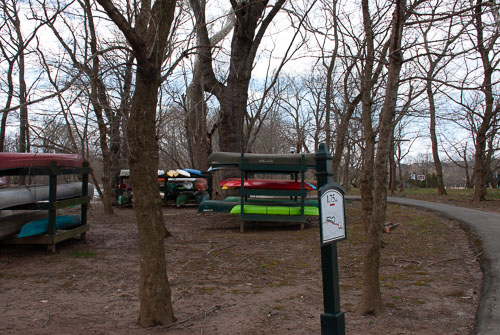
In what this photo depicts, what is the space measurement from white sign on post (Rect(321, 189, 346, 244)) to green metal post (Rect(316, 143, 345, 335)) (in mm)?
125

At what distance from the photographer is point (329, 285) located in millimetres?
3941

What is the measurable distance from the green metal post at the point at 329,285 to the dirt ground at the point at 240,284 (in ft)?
3.02

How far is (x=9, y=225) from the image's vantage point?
868 centimetres

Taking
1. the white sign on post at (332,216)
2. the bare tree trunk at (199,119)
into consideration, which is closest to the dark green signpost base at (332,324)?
the white sign on post at (332,216)

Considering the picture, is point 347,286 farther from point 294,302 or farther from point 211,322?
point 211,322

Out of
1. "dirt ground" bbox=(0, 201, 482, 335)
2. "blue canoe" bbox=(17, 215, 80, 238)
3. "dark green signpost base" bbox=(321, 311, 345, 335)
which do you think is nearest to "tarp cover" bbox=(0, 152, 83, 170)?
"blue canoe" bbox=(17, 215, 80, 238)

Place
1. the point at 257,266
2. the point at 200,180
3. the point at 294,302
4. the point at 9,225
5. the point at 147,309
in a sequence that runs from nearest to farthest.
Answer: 1. the point at 147,309
2. the point at 294,302
3. the point at 257,266
4. the point at 9,225
5. the point at 200,180

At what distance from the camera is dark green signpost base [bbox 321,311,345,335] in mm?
3824

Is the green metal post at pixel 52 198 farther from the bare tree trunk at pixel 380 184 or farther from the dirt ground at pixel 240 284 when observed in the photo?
the bare tree trunk at pixel 380 184

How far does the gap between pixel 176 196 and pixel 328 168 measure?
17.1 meters

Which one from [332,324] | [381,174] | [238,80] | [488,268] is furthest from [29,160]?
[238,80]

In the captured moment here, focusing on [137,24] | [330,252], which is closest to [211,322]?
[330,252]

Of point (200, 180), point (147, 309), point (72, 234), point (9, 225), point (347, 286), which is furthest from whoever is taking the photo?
point (200, 180)

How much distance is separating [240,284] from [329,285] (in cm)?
309
